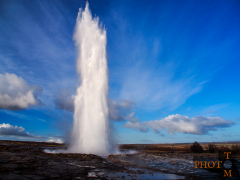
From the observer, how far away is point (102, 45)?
122 feet

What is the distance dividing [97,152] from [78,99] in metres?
12.5

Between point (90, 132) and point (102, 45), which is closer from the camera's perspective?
point (90, 132)

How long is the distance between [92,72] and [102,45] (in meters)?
Result: 7.46

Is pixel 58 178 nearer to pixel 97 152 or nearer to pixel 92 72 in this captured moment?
pixel 97 152

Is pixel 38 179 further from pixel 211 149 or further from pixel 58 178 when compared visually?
pixel 211 149

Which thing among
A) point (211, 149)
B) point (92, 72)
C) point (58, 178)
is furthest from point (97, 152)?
point (211, 149)

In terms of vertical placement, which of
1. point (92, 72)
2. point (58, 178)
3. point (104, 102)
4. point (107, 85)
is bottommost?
point (58, 178)

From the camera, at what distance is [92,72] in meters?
35.3

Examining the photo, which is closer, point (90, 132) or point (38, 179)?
point (38, 179)

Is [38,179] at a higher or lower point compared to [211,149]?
higher

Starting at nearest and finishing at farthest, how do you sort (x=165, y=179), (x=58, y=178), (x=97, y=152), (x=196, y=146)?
1. (x=58, y=178)
2. (x=165, y=179)
3. (x=97, y=152)
4. (x=196, y=146)

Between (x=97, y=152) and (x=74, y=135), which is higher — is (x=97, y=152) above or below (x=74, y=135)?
below

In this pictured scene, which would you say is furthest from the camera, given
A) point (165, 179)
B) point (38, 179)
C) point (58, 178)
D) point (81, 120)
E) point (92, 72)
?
point (92, 72)

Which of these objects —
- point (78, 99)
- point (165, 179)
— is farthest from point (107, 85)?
point (165, 179)
